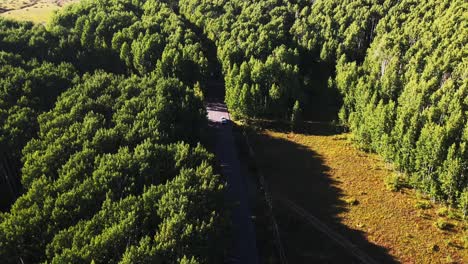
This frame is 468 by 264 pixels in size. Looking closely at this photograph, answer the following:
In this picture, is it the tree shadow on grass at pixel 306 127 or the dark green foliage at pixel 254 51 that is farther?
the dark green foliage at pixel 254 51

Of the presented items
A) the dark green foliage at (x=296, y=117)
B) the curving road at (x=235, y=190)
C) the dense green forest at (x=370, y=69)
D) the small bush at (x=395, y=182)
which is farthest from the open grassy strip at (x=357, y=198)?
the curving road at (x=235, y=190)

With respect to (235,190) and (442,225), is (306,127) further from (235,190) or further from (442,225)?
(442,225)

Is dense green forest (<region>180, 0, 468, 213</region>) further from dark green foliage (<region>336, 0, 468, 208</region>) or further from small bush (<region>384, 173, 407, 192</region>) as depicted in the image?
small bush (<region>384, 173, 407, 192</region>)

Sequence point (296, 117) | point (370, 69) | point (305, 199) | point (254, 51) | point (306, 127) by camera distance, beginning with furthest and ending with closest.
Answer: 1. point (254, 51)
2. point (370, 69)
3. point (306, 127)
4. point (296, 117)
5. point (305, 199)

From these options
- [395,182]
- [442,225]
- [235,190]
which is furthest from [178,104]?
[442,225]

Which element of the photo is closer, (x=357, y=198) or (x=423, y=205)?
(x=423, y=205)

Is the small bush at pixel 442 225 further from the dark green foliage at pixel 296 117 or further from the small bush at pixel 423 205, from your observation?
the dark green foliage at pixel 296 117
